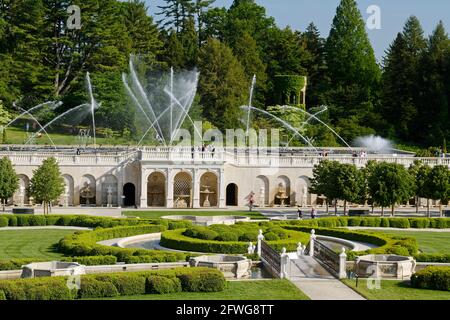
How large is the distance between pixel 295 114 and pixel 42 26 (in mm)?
28767

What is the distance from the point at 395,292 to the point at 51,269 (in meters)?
12.3

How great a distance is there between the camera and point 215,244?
42.7 metres

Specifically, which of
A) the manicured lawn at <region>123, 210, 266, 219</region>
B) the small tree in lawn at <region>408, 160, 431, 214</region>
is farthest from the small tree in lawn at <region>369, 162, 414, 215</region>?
the manicured lawn at <region>123, 210, 266, 219</region>

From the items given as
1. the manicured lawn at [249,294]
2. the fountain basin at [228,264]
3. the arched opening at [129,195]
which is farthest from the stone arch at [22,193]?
the manicured lawn at [249,294]

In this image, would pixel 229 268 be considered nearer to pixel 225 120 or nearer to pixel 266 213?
pixel 266 213

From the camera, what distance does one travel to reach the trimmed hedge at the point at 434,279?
3306 centimetres

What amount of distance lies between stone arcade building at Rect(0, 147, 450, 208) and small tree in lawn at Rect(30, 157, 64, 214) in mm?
6646

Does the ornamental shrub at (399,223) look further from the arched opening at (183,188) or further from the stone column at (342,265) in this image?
the stone column at (342,265)

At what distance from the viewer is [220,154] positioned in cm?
6862

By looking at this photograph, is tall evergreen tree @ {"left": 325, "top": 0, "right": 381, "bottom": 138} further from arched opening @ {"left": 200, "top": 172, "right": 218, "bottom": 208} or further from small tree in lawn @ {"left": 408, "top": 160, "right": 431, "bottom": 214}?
small tree in lawn @ {"left": 408, "top": 160, "right": 431, "bottom": 214}

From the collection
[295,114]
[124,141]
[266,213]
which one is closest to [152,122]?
[124,141]

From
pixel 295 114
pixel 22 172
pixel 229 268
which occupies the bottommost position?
pixel 229 268

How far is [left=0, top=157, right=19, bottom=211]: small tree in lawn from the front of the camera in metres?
60.9

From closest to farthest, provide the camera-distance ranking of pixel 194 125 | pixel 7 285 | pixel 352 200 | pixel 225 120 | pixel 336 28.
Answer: pixel 7 285
pixel 352 200
pixel 194 125
pixel 225 120
pixel 336 28
